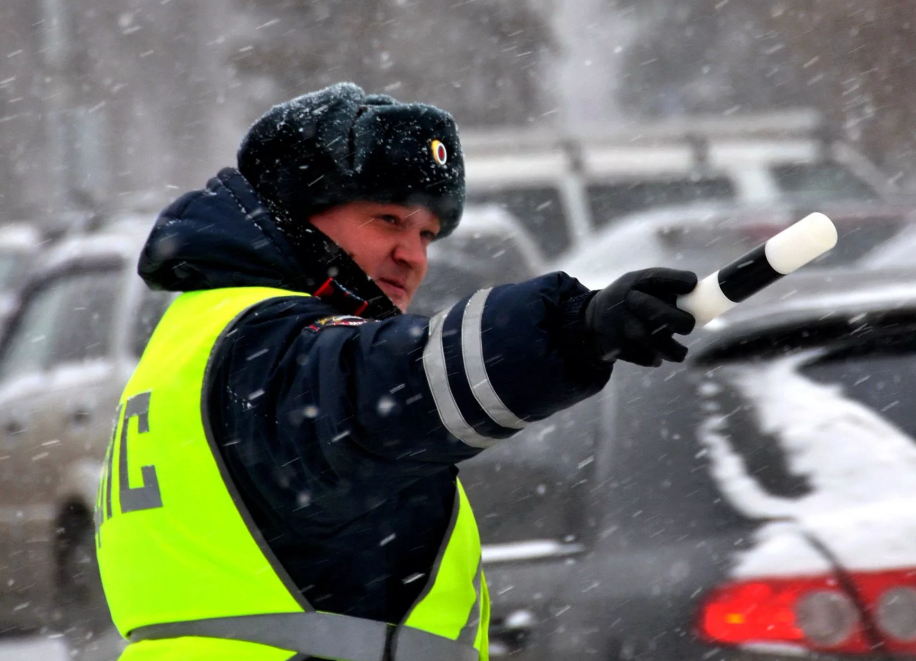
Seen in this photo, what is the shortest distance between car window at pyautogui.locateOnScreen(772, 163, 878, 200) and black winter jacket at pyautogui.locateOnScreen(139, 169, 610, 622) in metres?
8.35

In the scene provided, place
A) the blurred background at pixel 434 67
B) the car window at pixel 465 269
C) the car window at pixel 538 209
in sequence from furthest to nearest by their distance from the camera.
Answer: the blurred background at pixel 434 67
the car window at pixel 538 209
the car window at pixel 465 269

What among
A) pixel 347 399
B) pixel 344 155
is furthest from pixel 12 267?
pixel 347 399

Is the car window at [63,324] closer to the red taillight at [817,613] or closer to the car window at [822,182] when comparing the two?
the red taillight at [817,613]

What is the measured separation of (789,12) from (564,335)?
19.7 metres

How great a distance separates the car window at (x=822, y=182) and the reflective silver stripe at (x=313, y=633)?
839 centimetres

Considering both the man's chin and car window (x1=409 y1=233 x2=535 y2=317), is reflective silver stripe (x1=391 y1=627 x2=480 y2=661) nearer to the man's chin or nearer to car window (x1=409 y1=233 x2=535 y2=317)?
the man's chin

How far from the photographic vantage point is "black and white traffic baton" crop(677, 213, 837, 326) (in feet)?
4.28

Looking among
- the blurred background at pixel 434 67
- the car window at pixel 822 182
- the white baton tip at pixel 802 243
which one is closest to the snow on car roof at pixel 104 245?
the white baton tip at pixel 802 243

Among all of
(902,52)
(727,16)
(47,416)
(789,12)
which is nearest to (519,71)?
(727,16)

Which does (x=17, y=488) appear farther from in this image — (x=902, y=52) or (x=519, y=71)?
(x=519, y=71)

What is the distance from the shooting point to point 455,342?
1.44 meters

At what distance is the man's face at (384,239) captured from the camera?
6.41 ft

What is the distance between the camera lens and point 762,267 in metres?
1.34

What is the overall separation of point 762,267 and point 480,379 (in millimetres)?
354
